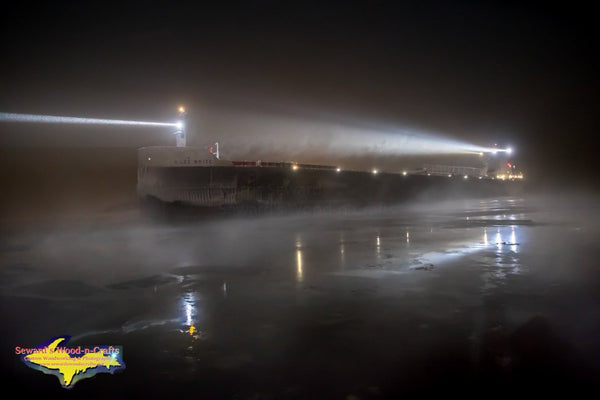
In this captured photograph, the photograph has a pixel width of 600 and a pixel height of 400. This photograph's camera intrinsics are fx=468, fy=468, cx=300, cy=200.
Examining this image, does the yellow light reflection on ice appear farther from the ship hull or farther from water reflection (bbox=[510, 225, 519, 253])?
the ship hull

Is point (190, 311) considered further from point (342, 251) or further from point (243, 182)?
point (243, 182)

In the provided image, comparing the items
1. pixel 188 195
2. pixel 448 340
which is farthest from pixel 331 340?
pixel 188 195

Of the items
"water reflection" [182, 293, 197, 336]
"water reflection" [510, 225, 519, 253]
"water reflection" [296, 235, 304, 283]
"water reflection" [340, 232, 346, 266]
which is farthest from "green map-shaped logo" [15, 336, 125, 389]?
"water reflection" [510, 225, 519, 253]

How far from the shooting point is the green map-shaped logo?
18.0ft

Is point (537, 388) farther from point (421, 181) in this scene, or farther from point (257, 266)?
point (421, 181)

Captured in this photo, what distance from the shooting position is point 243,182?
25.2 meters

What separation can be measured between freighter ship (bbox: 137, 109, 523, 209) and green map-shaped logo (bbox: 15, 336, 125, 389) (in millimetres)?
17463

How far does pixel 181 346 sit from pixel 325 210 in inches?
949

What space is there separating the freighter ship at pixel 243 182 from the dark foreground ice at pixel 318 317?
27.9 ft

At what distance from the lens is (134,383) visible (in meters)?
5.12

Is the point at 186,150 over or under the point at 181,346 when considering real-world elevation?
over

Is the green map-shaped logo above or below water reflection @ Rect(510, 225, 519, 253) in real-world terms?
below

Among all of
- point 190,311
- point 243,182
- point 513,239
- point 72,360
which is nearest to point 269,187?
point 243,182

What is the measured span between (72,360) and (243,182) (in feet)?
64.8
